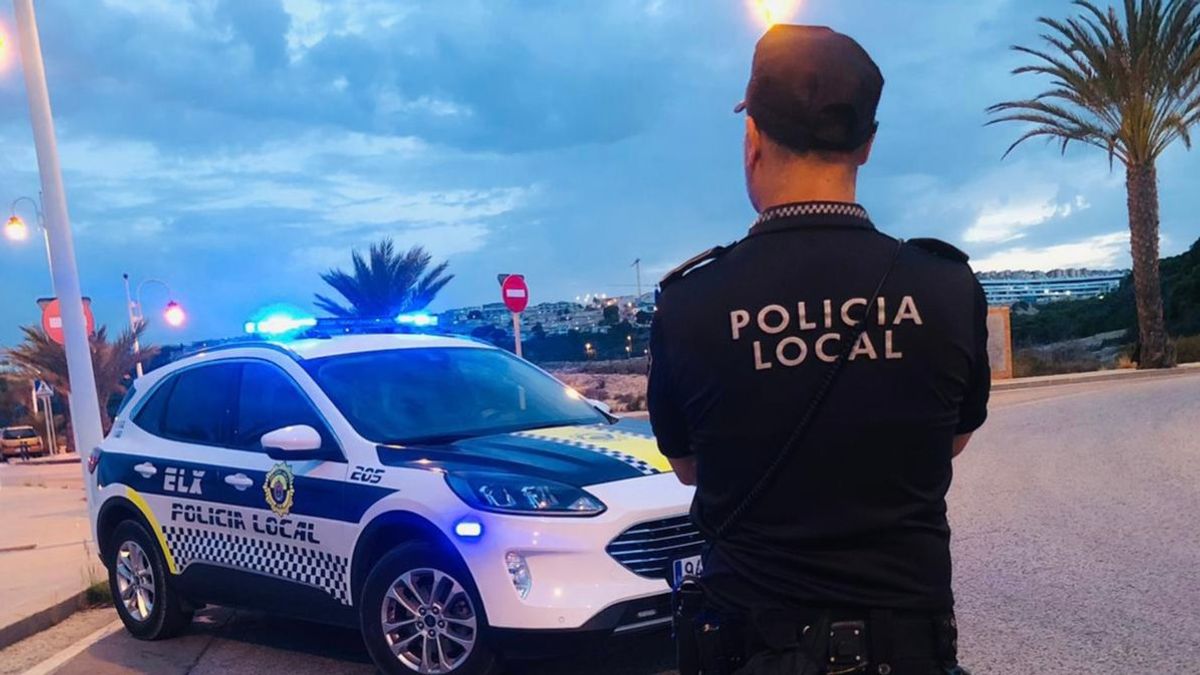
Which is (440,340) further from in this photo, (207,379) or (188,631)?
(188,631)

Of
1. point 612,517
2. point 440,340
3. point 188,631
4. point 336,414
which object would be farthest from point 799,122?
point 188,631

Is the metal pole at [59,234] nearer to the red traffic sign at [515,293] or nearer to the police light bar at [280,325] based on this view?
the police light bar at [280,325]

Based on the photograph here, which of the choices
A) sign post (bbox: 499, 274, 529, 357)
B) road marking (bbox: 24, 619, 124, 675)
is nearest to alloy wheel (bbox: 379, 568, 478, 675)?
road marking (bbox: 24, 619, 124, 675)

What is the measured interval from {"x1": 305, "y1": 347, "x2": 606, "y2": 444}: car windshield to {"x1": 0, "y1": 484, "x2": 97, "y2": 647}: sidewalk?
11.1ft

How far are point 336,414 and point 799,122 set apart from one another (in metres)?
4.24

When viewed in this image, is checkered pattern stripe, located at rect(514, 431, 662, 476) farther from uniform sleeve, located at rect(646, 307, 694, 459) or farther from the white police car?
uniform sleeve, located at rect(646, 307, 694, 459)

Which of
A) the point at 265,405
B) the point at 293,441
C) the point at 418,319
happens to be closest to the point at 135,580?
the point at 265,405

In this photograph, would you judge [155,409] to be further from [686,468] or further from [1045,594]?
[686,468]

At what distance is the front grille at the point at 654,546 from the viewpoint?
15.9 feet

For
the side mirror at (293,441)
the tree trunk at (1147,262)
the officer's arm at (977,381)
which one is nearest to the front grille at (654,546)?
the side mirror at (293,441)

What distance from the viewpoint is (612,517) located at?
A: 4848mm

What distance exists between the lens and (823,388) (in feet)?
6.23

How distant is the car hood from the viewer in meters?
5.10

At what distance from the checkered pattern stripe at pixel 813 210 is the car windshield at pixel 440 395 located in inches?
152
